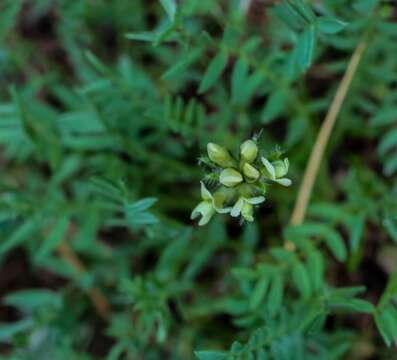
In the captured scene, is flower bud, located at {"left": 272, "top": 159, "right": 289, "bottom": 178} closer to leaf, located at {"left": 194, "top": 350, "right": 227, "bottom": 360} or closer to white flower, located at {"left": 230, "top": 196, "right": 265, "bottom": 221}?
white flower, located at {"left": 230, "top": 196, "right": 265, "bottom": 221}

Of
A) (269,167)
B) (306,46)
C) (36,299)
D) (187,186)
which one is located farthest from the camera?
(187,186)

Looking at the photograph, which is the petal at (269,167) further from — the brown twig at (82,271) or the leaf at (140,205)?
the brown twig at (82,271)

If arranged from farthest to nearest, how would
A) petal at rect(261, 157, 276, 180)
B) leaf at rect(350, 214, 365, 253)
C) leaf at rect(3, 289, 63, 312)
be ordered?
leaf at rect(3, 289, 63, 312) < leaf at rect(350, 214, 365, 253) < petal at rect(261, 157, 276, 180)

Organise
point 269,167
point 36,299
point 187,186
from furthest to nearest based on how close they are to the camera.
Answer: point 187,186 < point 36,299 < point 269,167

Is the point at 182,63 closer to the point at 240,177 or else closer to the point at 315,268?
the point at 240,177

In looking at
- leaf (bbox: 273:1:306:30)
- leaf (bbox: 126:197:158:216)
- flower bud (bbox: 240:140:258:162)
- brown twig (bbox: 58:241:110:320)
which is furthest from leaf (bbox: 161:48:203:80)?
brown twig (bbox: 58:241:110:320)

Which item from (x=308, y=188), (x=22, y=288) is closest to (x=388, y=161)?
(x=308, y=188)

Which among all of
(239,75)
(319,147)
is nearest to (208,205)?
(239,75)

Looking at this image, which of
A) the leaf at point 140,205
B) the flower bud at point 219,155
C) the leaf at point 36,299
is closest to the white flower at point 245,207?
the flower bud at point 219,155
